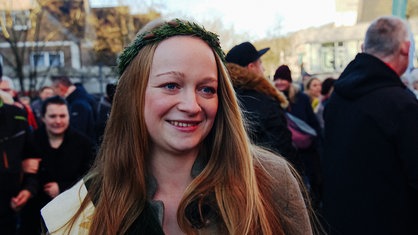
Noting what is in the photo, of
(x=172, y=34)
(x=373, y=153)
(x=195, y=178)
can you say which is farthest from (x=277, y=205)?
(x=373, y=153)

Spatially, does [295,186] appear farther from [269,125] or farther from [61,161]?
[61,161]

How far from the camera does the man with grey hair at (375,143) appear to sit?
2633mm

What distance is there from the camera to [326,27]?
4691mm

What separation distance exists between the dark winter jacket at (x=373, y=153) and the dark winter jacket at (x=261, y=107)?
0.53m

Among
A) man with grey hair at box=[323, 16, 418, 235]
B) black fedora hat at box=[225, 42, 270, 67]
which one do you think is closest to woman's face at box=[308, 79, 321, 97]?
black fedora hat at box=[225, 42, 270, 67]

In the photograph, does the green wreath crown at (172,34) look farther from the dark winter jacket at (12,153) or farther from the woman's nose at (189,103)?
the dark winter jacket at (12,153)

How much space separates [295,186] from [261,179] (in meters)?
0.14

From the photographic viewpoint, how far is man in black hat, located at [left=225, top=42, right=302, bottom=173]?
3.46 m

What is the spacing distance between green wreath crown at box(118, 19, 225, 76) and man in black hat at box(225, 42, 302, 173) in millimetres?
1730

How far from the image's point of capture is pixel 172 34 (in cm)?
157

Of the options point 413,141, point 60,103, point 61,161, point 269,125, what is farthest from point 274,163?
point 60,103

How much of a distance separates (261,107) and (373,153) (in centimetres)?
100

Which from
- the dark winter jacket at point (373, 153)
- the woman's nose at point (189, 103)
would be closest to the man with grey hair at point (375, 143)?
the dark winter jacket at point (373, 153)

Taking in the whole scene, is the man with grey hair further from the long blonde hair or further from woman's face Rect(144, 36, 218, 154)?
woman's face Rect(144, 36, 218, 154)
